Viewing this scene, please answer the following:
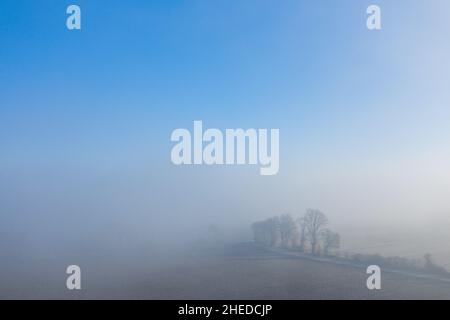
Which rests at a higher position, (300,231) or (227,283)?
(300,231)

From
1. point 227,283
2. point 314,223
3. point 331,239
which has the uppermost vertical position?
point 314,223

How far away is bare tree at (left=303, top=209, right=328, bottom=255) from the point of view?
105 inches

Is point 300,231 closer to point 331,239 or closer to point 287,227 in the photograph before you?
point 287,227

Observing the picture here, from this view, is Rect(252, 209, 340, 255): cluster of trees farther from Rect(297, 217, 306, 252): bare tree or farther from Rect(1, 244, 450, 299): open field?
Rect(1, 244, 450, 299): open field

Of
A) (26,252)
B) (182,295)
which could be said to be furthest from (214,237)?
(26,252)

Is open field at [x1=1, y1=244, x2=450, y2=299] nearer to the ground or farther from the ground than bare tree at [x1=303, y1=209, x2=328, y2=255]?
nearer to the ground

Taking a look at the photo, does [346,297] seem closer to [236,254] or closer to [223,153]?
[236,254]

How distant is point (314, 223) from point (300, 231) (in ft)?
0.34

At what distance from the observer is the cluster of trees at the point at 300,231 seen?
8.76 feet

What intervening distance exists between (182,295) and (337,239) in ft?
3.54

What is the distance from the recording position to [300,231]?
269 centimetres

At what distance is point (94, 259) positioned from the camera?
8.82 feet

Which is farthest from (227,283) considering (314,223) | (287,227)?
(314,223)

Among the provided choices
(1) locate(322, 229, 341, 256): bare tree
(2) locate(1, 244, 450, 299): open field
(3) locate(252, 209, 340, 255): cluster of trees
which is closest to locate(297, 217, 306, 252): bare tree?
(3) locate(252, 209, 340, 255): cluster of trees
